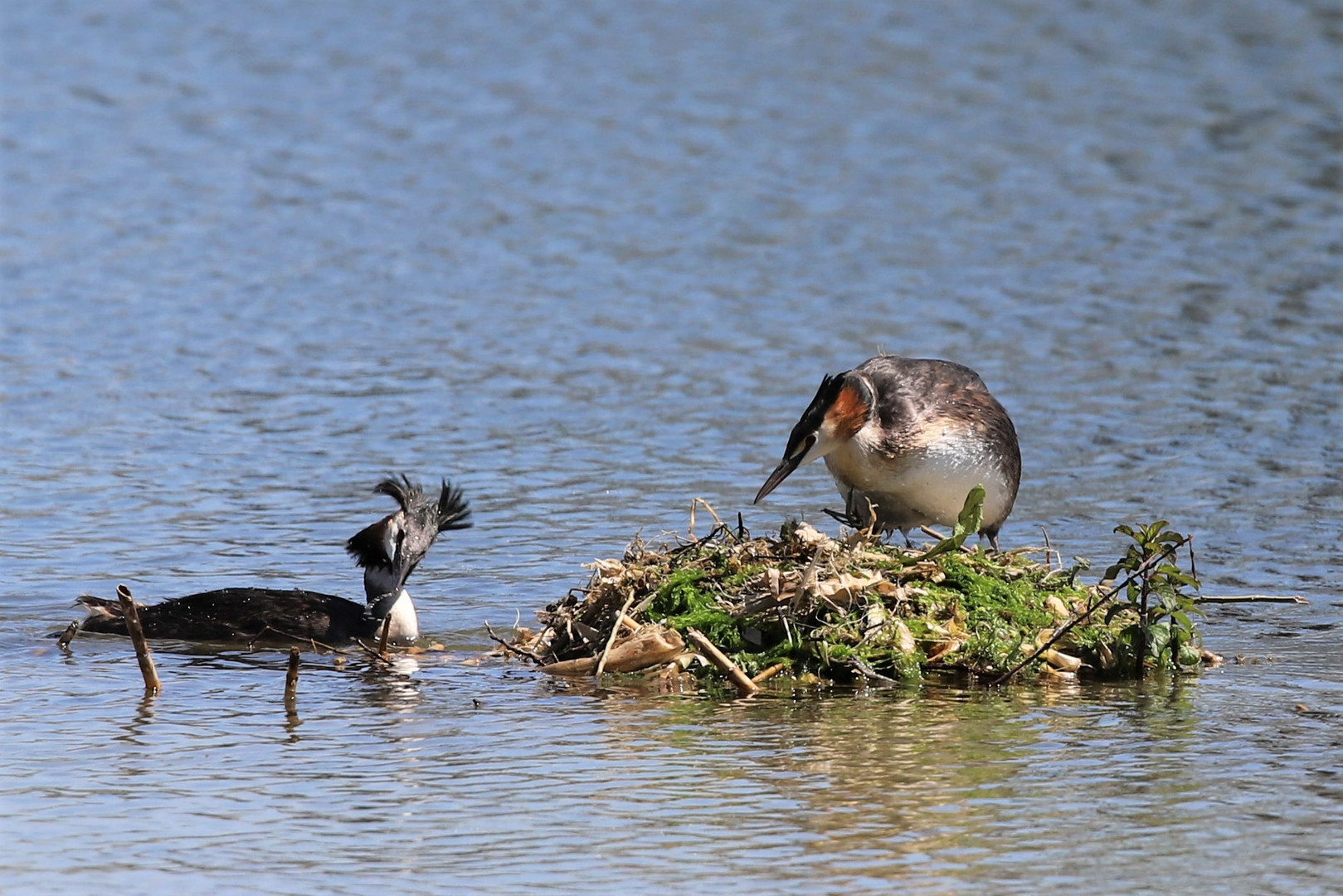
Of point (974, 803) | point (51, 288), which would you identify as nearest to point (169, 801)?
point (974, 803)

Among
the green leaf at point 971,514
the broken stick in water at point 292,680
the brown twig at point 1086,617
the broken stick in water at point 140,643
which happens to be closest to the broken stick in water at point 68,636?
the broken stick in water at point 140,643

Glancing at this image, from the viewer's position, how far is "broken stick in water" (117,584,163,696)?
8320 mm

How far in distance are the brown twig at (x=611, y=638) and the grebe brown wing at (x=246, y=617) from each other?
1.63 m

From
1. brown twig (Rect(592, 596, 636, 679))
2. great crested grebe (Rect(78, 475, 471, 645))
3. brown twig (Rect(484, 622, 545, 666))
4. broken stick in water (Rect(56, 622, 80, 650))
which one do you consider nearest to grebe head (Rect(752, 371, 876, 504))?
brown twig (Rect(592, 596, 636, 679))

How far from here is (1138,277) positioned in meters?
18.8

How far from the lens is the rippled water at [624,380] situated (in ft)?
23.4

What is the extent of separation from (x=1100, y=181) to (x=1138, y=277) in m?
3.74

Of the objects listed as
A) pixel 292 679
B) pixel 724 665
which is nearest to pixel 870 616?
pixel 724 665

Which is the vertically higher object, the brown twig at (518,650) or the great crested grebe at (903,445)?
the great crested grebe at (903,445)

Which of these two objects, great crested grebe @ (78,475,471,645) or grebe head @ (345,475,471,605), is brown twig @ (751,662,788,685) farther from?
grebe head @ (345,475,471,605)

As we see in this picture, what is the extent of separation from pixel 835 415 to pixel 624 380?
6.49 metres

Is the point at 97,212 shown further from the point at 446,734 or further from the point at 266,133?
the point at 446,734

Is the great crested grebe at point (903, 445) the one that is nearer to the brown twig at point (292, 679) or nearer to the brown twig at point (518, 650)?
the brown twig at point (518, 650)

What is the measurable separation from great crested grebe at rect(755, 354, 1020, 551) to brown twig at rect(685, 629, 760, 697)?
95 cm
